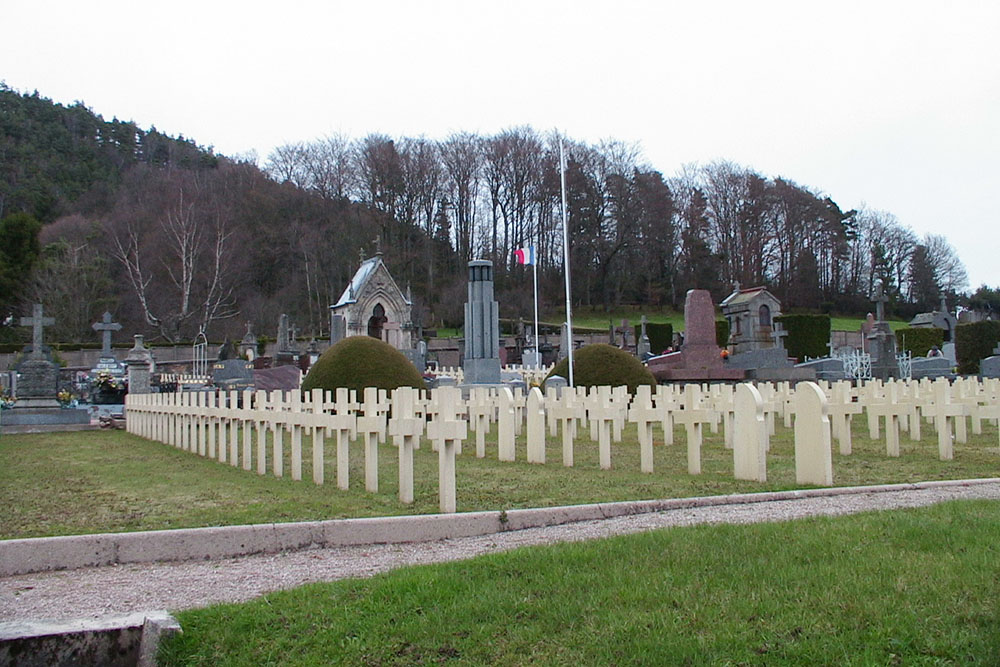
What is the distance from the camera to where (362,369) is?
14.8m

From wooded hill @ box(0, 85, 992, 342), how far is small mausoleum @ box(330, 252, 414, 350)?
14.7 metres

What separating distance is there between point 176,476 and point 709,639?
767 cm

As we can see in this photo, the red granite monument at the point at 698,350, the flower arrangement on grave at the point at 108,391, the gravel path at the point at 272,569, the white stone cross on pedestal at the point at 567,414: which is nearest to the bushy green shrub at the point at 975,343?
the red granite monument at the point at 698,350

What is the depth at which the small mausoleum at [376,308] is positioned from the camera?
4103cm

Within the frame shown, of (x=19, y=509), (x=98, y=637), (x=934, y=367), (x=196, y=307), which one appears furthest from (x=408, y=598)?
(x=196, y=307)

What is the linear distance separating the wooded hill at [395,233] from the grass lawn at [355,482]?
1819 inches

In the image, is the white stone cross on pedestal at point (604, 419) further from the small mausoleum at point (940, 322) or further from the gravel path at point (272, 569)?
the small mausoleum at point (940, 322)

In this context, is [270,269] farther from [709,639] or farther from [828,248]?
[709,639]

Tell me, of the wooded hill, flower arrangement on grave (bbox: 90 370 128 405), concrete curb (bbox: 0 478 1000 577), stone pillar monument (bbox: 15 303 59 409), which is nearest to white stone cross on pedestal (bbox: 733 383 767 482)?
concrete curb (bbox: 0 478 1000 577)

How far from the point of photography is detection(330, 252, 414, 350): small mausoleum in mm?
41031

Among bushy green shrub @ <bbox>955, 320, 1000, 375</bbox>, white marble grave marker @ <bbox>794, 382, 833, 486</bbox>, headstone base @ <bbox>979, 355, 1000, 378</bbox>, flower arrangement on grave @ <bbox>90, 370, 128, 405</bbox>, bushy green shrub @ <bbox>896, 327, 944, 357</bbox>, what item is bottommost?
white marble grave marker @ <bbox>794, 382, 833, 486</bbox>

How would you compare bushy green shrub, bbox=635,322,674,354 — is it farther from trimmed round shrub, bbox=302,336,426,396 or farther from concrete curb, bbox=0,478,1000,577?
concrete curb, bbox=0,478,1000,577

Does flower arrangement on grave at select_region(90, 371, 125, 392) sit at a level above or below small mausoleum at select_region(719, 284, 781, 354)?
below

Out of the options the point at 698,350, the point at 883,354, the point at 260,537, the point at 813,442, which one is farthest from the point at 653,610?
the point at 883,354
